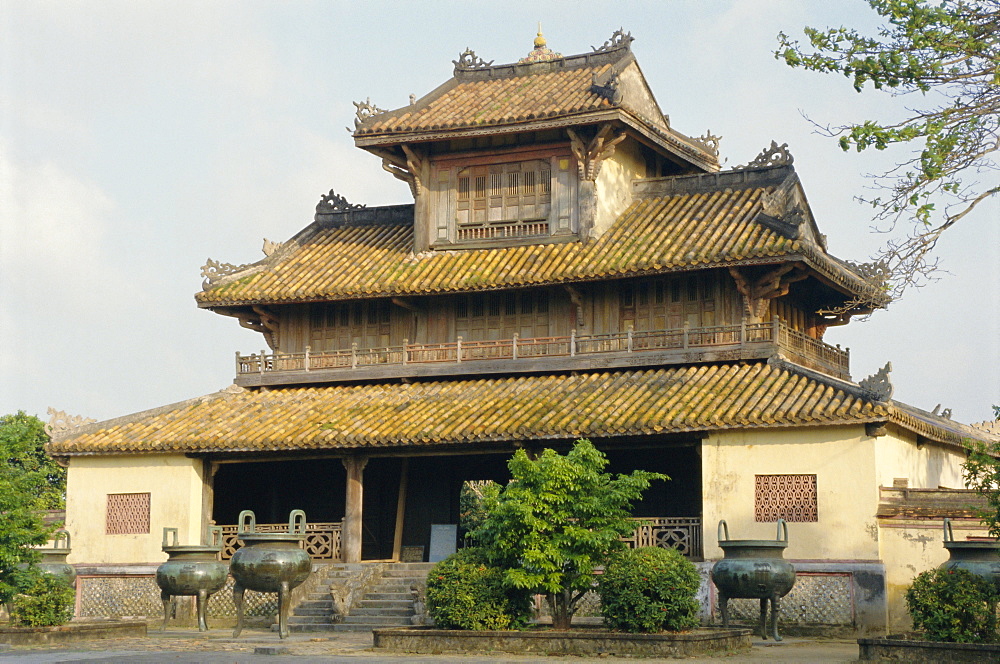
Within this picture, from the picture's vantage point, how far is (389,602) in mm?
23484

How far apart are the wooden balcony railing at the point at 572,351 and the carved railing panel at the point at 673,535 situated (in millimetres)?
3299

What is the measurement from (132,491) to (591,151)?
445 inches

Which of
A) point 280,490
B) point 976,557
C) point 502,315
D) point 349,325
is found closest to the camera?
point 976,557

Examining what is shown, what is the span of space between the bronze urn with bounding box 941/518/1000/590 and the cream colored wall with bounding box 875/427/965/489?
16.2ft

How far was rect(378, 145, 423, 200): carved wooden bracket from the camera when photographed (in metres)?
28.6

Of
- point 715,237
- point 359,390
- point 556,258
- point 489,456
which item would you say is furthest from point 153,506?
point 715,237

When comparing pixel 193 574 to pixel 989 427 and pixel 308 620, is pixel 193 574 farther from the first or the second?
pixel 989 427

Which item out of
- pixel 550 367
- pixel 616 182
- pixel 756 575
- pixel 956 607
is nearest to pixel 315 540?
pixel 550 367

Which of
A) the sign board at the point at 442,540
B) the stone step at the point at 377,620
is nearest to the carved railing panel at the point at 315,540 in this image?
the sign board at the point at 442,540

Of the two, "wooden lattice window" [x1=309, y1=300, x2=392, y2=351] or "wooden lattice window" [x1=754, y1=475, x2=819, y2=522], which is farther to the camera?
"wooden lattice window" [x1=309, y1=300, x2=392, y2=351]

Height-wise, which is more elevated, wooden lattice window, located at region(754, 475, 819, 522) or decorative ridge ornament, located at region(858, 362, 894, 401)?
decorative ridge ornament, located at region(858, 362, 894, 401)

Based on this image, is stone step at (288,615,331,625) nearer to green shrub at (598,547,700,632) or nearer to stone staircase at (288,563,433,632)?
stone staircase at (288,563,433,632)

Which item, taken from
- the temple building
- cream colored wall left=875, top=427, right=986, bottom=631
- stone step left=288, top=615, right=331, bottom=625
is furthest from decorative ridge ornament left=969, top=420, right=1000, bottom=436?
stone step left=288, top=615, right=331, bottom=625

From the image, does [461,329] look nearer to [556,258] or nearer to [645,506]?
[556,258]
